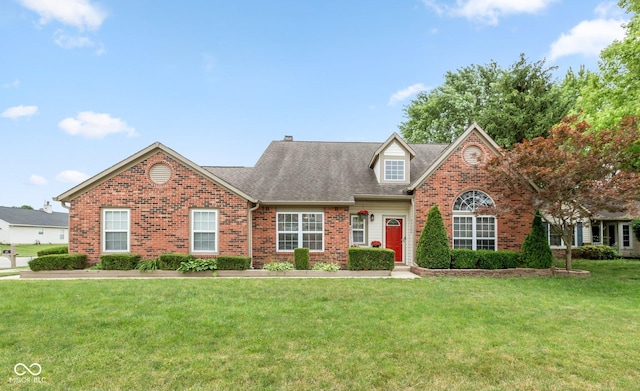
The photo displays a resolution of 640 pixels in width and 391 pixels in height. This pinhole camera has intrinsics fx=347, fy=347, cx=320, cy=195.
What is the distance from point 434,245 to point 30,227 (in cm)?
A: 5472

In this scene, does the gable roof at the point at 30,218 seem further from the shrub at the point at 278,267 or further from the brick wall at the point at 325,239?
the shrub at the point at 278,267

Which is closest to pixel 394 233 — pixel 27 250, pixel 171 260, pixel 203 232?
pixel 203 232

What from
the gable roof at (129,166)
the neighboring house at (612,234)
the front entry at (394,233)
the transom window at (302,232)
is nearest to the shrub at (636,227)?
the neighboring house at (612,234)

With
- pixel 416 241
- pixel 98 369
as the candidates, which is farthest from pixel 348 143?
pixel 98 369

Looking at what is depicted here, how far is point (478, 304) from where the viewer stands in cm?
829

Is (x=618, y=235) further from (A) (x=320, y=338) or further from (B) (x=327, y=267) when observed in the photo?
(A) (x=320, y=338)

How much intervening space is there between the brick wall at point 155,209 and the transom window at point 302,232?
1779 mm

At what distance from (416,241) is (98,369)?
12.5 metres

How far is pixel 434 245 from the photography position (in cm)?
1361

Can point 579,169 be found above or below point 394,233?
above

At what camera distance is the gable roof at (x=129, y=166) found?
44.7ft

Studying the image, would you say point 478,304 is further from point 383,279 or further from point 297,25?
point 297,25

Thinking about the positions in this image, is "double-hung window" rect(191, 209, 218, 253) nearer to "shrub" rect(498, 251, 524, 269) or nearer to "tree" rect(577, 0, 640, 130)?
"shrub" rect(498, 251, 524, 269)

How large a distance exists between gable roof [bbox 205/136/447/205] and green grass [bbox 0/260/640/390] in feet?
19.2
